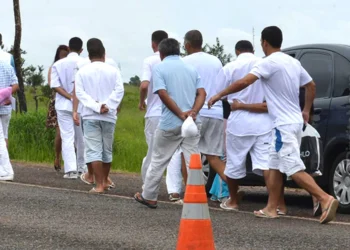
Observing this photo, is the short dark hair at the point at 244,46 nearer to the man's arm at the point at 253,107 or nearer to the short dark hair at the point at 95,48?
the man's arm at the point at 253,107

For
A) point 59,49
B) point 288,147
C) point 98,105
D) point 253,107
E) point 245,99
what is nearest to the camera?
point 288,147

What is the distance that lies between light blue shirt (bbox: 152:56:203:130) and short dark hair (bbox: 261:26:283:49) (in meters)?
1.04

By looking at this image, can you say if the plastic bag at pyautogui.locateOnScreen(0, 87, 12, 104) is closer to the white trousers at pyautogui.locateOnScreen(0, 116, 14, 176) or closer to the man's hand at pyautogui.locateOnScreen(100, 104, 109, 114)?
the white trousers at pyautogui.locateOnScreen(0, 116, 14, 176)

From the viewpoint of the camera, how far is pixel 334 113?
450 inches

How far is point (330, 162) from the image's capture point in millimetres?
11680

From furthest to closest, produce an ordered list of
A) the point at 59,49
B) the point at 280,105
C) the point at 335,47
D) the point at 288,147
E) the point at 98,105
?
the point at 59,49
the point at 98,105
the point at 335,47
the point at 280,105
the point at 288,147

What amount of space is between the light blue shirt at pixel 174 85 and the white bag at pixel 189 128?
0.32 meters

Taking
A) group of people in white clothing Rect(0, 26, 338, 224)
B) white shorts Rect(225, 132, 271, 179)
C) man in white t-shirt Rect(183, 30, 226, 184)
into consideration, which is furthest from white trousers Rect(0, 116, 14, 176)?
white shorts Rect(225, 132, 271, 179)

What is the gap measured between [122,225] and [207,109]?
2714 mm

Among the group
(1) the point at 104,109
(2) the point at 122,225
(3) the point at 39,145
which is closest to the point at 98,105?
(1) the point at 104,109

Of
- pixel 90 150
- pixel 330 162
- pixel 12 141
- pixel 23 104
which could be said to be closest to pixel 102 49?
pixel 90 150

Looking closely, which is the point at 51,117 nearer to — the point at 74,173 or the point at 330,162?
the point at 74,173

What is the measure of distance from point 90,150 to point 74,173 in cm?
252

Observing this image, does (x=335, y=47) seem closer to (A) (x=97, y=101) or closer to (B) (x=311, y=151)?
(B) (x=311, y=151)
